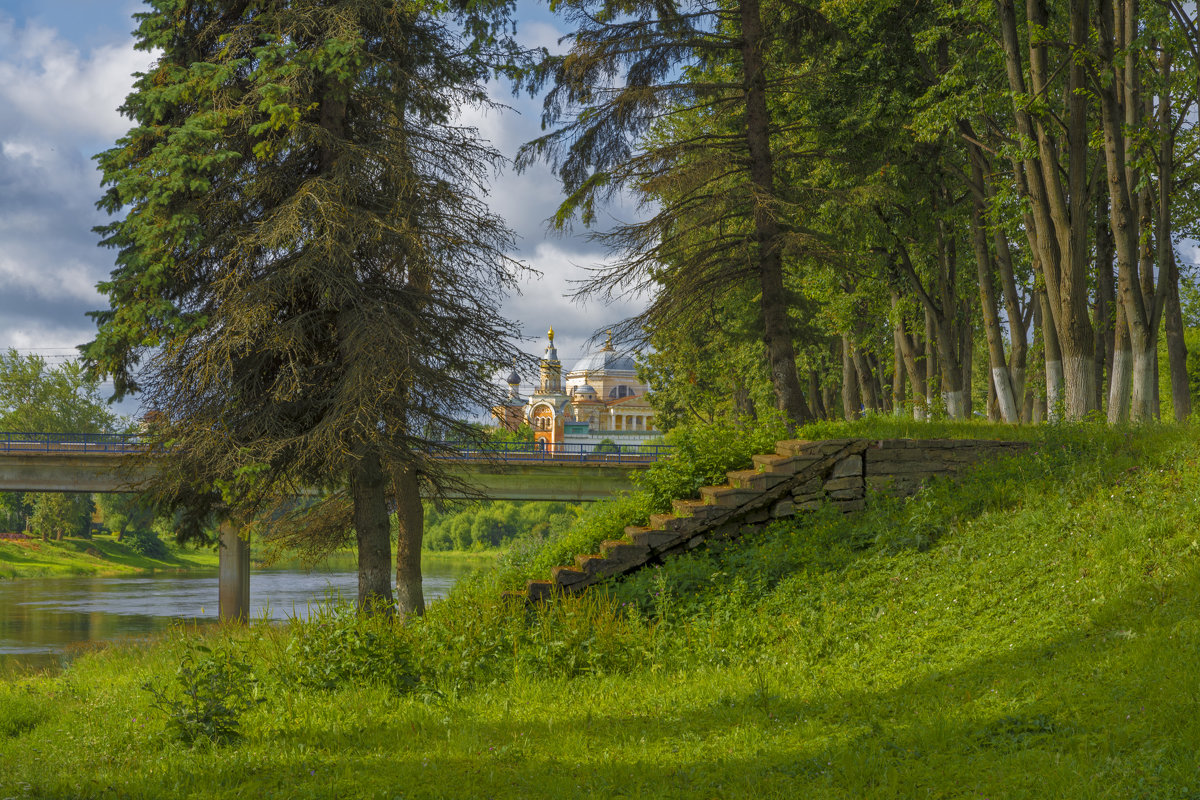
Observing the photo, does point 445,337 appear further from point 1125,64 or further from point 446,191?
point 1125,64

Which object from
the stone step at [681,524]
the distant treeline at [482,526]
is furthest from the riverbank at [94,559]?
the stone step at [681,524]

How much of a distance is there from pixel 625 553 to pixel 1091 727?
5.40 m

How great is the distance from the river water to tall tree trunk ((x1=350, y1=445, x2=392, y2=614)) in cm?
604

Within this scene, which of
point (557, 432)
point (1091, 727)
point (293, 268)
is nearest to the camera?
point (1091, 727)

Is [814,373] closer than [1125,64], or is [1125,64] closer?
[1125,64]

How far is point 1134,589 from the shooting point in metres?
7.05

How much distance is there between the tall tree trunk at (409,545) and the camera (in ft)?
45.8

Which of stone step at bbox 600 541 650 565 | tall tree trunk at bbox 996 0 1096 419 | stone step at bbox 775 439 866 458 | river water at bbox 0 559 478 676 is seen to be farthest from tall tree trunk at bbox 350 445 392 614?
tall tree trunk at bbox 996 0 1096 419

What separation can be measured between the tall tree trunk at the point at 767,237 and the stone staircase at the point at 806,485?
2.75 metres

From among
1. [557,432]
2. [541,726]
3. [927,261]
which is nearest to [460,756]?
[541,726]

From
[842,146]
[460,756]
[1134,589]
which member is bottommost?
[460,756]

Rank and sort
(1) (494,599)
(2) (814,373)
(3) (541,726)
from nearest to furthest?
(3) (541,726), (1) (494,599), (2) (814,373)

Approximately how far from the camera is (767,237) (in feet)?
44.1

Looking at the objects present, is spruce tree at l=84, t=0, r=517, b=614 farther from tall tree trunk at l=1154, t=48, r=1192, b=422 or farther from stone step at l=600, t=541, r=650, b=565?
tall tree trunk at l=1154, t=48, r=1192, b=422
